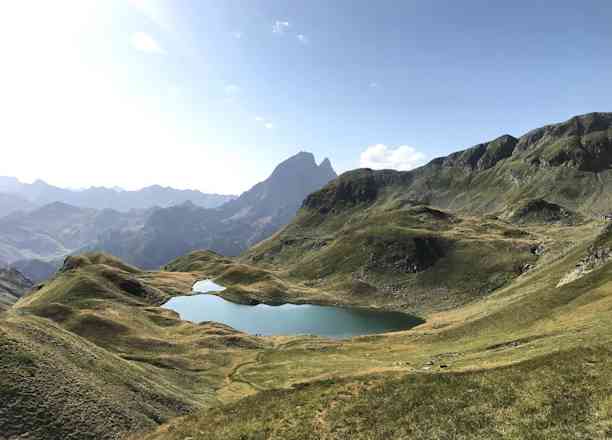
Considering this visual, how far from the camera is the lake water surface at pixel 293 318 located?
5032 inches

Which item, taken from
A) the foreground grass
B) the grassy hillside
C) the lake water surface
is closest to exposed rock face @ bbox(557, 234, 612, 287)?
the foreground grass

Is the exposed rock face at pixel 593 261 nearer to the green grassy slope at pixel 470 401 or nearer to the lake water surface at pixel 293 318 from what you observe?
the green grassy slope at pixel 470 401

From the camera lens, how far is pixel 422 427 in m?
25.4

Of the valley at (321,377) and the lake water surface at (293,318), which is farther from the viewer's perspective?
the lake water surface at (293,318)

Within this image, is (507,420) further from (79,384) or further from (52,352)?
(52,352)

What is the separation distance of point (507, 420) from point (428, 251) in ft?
549

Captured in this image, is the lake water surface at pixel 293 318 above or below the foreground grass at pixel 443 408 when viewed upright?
below

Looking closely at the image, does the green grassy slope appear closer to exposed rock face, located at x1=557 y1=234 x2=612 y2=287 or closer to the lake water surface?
exposed rock face, located at x1=557 y1=234 x2=612 y2=287

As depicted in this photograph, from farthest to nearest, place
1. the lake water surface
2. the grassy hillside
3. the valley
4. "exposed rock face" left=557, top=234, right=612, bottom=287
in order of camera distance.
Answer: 1. the lake water surface
2. "exposed rock face" left=557, top=234, right=612, bottom=287
3. the grassy hillside
4. the valley

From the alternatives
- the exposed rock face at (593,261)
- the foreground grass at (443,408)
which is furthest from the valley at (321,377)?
the exposed rock face at (593,261)

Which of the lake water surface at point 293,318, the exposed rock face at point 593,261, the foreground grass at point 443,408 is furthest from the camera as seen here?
the lake water surface at point 293,318

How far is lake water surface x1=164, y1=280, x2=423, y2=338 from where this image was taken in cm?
12781

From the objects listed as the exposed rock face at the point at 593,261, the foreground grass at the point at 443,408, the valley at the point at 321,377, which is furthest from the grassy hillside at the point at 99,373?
the exposed rock face at the point at 593,261

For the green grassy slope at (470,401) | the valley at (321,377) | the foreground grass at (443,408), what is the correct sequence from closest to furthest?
the foreground grass at (443,408), the green grassy slope at (470,401), the valley at (321,377)
